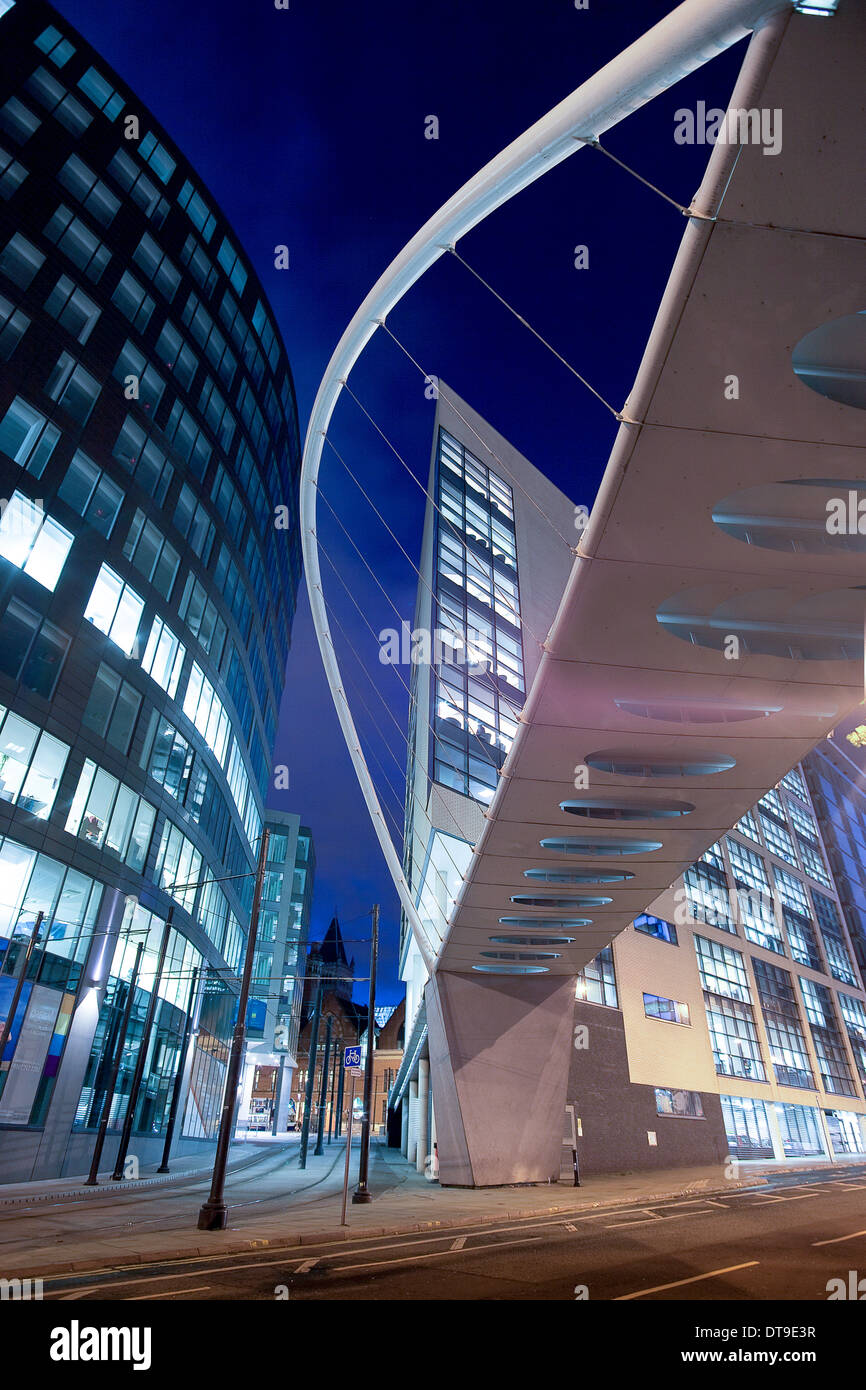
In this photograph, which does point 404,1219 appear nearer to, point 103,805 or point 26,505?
point 103,805

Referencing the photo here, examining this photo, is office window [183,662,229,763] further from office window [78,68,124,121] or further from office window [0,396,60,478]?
office window [78,68,124,121]

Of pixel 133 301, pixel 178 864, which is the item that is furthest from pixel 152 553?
pixel 178 864

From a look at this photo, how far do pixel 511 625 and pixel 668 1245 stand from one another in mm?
42227

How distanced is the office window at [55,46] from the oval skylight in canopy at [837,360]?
142 ft

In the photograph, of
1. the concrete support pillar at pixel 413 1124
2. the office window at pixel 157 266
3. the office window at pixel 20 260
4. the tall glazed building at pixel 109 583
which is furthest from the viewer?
the concrete support pillar at pixel 413 1124

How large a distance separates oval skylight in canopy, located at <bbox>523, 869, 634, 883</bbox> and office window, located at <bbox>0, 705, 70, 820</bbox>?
690 inches

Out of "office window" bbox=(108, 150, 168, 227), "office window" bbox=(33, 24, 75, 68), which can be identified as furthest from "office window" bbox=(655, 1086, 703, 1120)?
"office window" bbox=(33, 24, 75, 68)

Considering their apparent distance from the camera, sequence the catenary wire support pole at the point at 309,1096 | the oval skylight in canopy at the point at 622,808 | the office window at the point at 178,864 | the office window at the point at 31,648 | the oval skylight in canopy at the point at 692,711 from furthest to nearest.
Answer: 1. the catenary wire support pole at the point at 309,1096
2. the office window at the point at 178,864
3. the office window at the point at 31,648
4. the oval skylight in canopy at the point at 622,808
5. the oval skylight in canopy at the point at 692,711

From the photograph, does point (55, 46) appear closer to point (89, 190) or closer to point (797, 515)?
point (89, 190)

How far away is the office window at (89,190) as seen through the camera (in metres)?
35.1

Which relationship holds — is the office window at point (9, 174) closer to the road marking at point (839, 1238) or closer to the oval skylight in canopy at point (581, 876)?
the oval skylight in canopy at point (581, 876)

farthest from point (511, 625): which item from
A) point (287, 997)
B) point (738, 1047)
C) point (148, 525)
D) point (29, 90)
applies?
point (287, 997)

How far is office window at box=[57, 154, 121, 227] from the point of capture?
35094 mm

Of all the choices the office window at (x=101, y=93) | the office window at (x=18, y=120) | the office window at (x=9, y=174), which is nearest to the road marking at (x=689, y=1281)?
the office window at (x=9, y=174)
